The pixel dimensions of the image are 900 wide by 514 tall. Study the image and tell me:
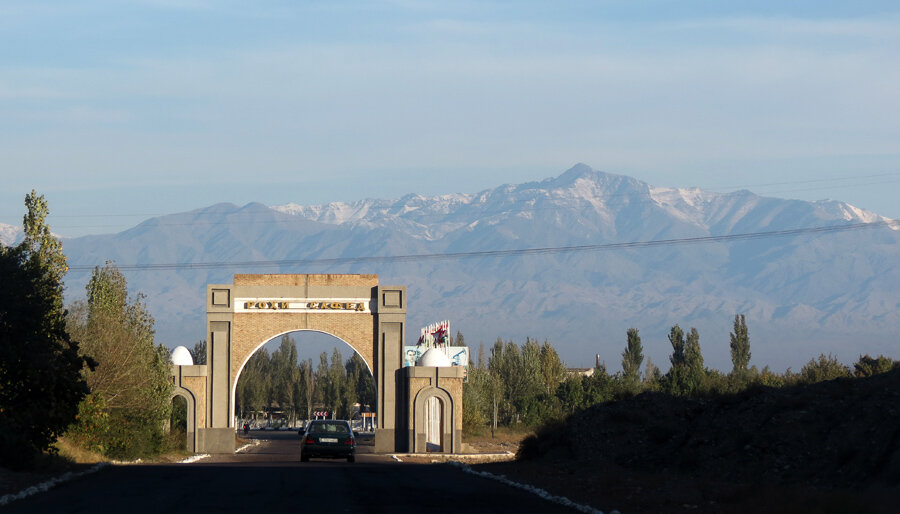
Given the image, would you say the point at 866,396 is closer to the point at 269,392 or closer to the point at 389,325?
the point at 389,325

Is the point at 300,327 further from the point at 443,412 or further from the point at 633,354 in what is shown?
the point at 633,354

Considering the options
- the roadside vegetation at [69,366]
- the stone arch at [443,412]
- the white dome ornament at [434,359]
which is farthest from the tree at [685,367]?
the roadside vegetation at [69,366]

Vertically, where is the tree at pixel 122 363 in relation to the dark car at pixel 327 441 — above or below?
above

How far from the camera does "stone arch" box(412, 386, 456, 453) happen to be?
195ft

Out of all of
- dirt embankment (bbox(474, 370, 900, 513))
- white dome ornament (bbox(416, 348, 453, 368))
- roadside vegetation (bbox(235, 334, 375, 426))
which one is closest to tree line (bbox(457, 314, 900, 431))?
white dome ornament (bbox(416, 348, 453, 368))

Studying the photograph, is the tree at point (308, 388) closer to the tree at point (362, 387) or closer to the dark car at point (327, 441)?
the tree at point (362, 387)

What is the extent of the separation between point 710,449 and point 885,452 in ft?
21.2

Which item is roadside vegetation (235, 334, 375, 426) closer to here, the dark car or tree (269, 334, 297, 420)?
tree (269, 334, 297, 420)

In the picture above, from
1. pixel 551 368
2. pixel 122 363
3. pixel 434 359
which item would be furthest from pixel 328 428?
pixel 551 368

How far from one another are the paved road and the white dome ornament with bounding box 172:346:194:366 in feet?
117

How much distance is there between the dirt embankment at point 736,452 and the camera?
20906 mm

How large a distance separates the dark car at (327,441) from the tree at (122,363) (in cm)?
692

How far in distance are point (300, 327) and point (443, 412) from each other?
30.9ft

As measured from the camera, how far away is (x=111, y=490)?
75.8 ft
